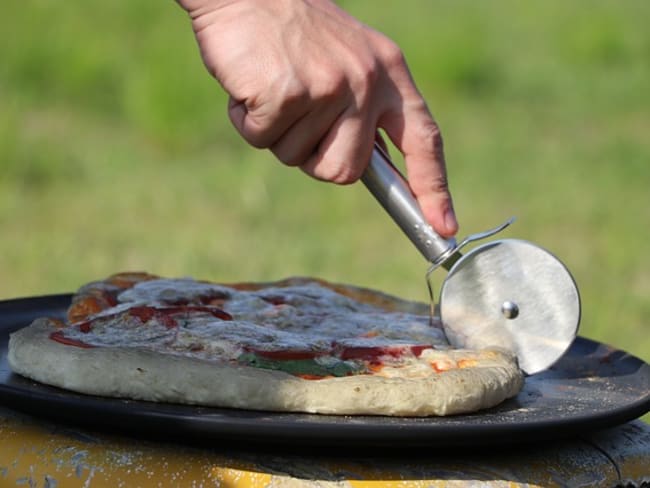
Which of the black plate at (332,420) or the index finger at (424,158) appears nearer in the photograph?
the black plate at (332,420)

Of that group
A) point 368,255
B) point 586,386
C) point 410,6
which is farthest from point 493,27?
point 586,386

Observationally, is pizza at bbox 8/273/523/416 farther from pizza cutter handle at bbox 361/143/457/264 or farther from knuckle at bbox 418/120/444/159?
knuckle at bbox 418/120/444/159

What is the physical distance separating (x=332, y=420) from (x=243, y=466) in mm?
173

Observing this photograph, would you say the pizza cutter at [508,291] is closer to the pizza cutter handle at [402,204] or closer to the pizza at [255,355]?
the pizza cutter handle at [402,204]

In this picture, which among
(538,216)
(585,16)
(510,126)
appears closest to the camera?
(538,216)

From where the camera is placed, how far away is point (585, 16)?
39.2ft

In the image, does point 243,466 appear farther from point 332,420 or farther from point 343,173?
point 343,173

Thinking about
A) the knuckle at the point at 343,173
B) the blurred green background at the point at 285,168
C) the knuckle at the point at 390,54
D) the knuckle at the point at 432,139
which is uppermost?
the knuckle at the point at 390,54

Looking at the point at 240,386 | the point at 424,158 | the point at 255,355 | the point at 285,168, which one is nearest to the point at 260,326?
the point at 255,355

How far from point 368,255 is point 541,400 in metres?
4.47

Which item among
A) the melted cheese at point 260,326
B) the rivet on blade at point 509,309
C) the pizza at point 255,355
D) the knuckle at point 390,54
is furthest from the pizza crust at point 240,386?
the knuckle at point 390,54

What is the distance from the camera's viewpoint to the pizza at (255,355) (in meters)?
1.88

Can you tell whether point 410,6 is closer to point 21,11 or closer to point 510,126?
point 510,126

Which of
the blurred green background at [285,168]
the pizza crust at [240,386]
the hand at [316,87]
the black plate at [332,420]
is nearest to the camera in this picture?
the black plate at [332,420]
